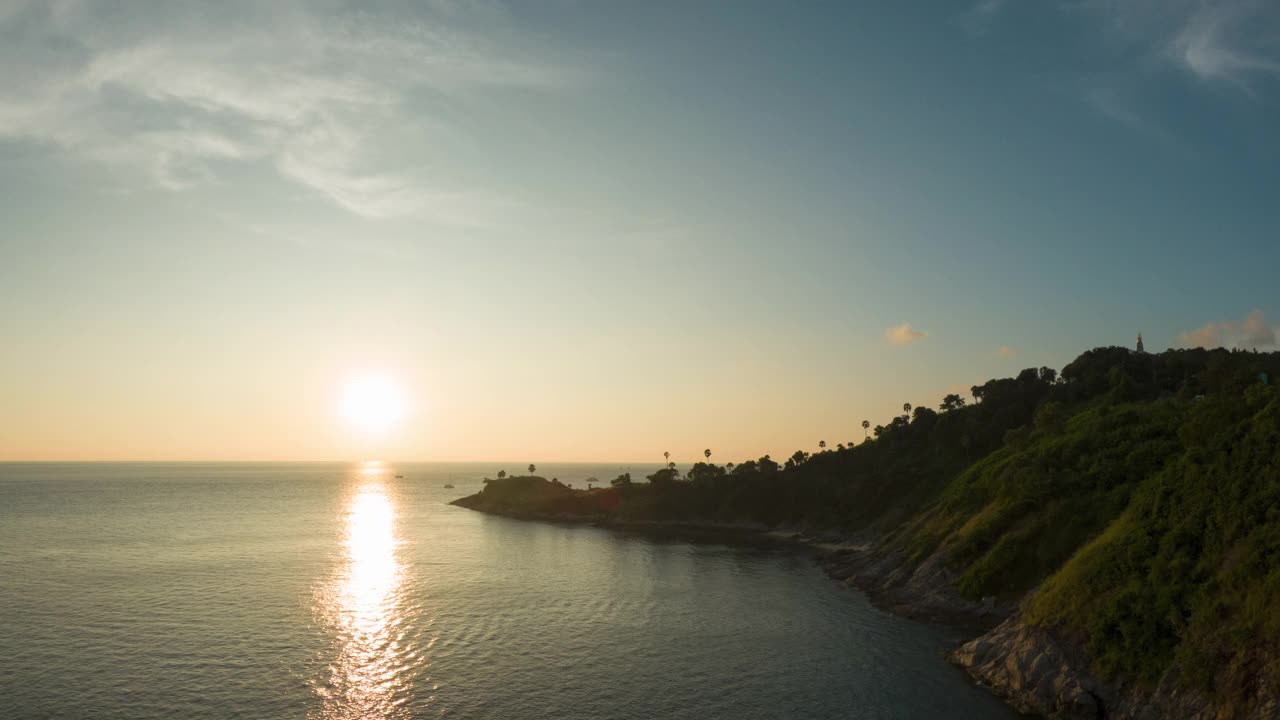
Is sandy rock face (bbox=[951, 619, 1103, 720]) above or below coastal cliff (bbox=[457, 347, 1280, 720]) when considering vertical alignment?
below

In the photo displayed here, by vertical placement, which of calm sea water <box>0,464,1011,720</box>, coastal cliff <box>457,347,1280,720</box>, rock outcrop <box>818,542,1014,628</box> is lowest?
calm sea water <box>0,464,1011,720</box>

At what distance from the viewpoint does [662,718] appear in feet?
175

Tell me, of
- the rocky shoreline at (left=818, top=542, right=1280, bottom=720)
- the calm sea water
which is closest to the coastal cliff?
the rocky shoreline at (left=818, top=542, right=1280, bottom=720)

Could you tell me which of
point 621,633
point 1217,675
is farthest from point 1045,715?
point 621,633

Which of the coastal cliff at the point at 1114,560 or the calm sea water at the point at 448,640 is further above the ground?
the coastal cliff at the point at 1114,560

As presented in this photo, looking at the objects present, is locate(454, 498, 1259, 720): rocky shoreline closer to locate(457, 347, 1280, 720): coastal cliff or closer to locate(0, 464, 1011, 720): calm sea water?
locate(457, 347, 1280, 720): coastal cliff

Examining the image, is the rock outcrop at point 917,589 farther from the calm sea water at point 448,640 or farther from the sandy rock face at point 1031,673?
the sandy rock face at point 1031,673

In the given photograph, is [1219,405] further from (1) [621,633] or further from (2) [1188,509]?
(1) [621,633]

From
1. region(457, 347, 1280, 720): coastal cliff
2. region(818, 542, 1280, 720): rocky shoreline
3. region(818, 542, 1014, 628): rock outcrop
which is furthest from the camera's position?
region(818, 542, 1014, 628): rock outcrop

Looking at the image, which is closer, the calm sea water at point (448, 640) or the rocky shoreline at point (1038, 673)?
the rocky shoreline at point (1038, 673)

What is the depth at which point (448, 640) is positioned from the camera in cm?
7544

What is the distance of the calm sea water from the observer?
56094mm

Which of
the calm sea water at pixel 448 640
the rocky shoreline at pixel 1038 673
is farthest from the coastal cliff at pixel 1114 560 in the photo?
the calm sea water at pixel 448 640

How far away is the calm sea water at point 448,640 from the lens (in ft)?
184
